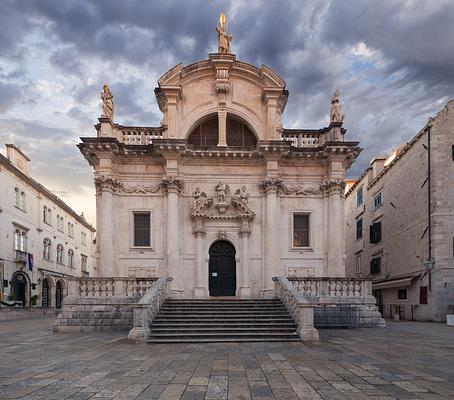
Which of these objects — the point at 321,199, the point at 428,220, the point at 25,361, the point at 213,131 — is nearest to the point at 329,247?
the point at 321,199

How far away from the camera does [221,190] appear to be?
892 inches

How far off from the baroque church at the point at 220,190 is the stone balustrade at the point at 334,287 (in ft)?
6.32

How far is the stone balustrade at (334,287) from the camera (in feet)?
64.2

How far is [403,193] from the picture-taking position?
29.9m

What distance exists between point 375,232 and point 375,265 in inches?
128

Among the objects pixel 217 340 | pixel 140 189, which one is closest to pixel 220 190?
pixel 140 189

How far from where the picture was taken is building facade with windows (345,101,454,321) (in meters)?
24.8

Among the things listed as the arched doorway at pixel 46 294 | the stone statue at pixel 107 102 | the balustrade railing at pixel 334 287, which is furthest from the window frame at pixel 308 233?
the arched doorway at pixel 46 294

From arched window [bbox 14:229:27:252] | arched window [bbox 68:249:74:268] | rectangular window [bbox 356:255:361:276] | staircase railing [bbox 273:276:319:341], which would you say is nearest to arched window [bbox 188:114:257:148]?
staircase railing [bbox 273:276:319:341]

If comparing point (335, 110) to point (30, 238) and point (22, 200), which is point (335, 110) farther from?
point (30, 238)

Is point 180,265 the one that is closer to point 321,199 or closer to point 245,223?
point 245,223

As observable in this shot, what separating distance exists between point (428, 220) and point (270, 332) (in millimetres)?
16282

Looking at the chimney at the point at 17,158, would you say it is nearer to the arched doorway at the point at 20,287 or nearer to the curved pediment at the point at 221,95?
the arched doorway at the point at 20,287

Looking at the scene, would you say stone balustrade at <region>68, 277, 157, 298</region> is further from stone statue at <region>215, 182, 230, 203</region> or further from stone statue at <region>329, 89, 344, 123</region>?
stone statue at <region>329, 89, 344, 123</region>
